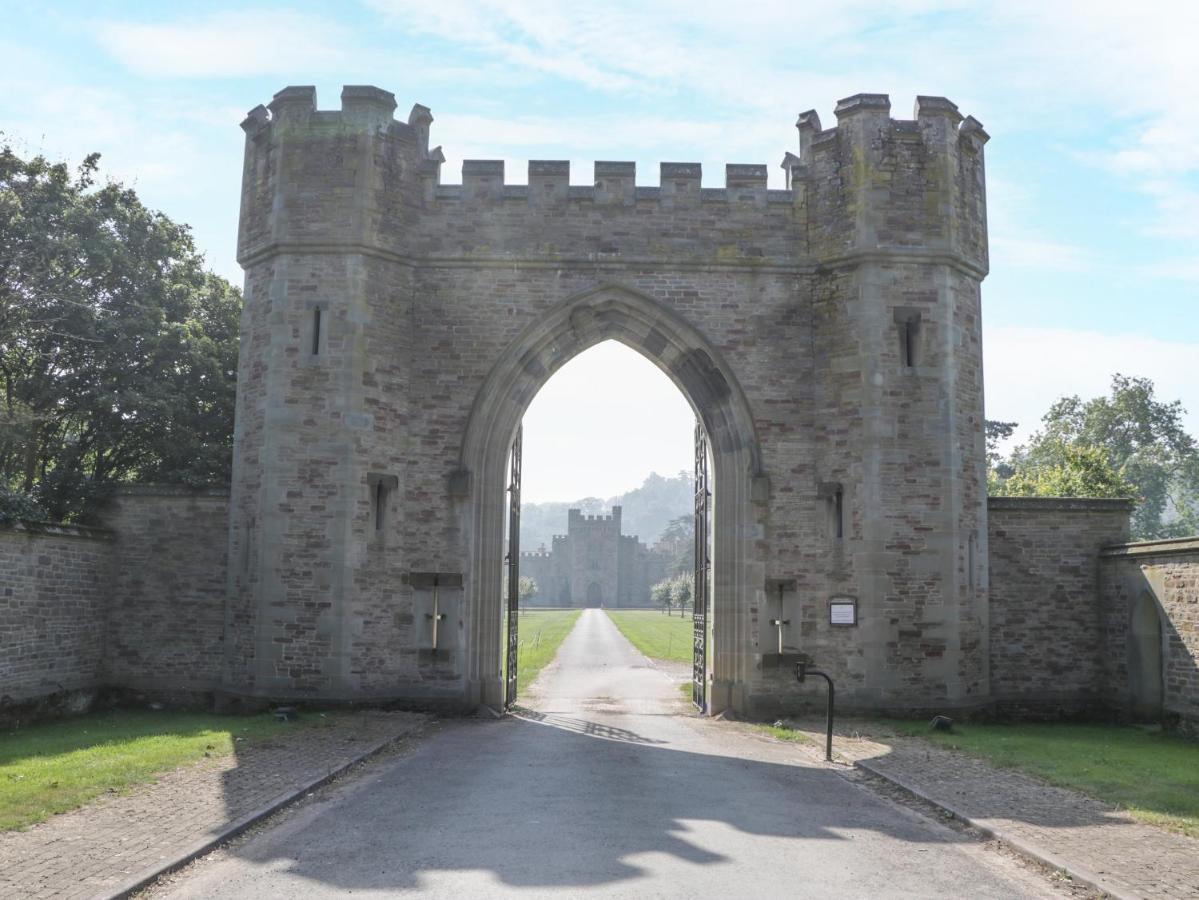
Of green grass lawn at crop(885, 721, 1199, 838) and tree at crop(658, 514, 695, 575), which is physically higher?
tree at crop(658, 514, 695, 575)

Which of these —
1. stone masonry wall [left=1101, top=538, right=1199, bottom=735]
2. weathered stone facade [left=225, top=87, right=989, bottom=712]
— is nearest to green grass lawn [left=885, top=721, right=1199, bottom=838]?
stone masonry wall [left=1101, top=538, right=1199, bottom=735]

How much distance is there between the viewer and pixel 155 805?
8273 mm

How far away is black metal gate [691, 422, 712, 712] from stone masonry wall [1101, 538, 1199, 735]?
250 inches

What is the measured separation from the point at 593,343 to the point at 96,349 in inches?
392

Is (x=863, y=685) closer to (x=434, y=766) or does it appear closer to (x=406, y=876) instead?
(x=434, y=766)

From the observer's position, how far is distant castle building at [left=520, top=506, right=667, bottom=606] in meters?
88.2

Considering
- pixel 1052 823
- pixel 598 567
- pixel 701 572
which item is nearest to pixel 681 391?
pixel 701 572

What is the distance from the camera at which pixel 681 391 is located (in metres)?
16.4

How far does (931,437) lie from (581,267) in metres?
6.11

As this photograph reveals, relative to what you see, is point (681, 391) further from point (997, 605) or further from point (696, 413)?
point (997, 605)

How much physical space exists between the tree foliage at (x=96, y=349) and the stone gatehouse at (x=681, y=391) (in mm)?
3863

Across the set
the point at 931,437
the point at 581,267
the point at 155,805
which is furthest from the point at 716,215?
the point at 155,805

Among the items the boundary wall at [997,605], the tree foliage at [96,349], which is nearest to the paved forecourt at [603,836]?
the boundary wall at [997,605]

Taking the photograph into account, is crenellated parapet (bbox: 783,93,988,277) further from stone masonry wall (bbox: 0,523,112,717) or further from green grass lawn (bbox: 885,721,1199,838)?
stone masonry wall (bbox: 0,523,112,717)
